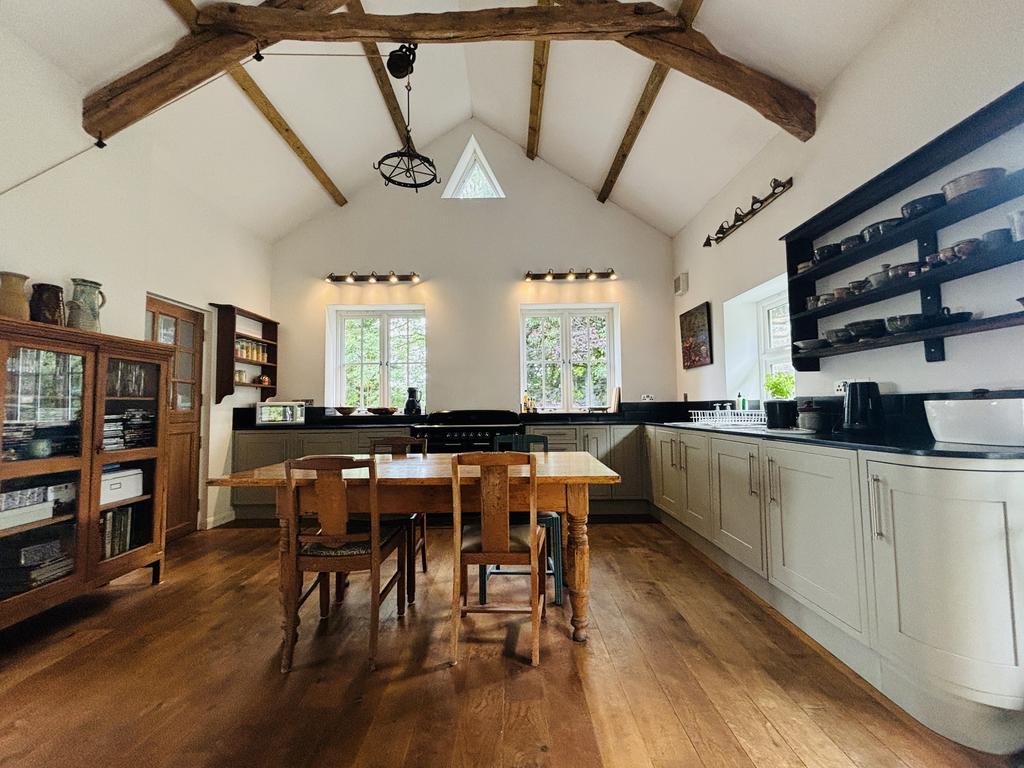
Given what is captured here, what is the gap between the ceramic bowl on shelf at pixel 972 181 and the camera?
67.2 inches

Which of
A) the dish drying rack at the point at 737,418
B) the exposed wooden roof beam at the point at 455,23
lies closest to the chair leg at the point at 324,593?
the dish drying rack at the point at 737,418

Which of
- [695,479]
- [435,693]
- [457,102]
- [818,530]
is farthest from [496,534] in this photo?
[457,102]

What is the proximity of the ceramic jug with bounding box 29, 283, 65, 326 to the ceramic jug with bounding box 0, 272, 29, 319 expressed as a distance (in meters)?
0.11

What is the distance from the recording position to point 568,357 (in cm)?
541

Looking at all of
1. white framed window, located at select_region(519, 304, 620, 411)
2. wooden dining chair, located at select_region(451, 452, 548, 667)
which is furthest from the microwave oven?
wooden dining chair, located at select_region(451, 452, 548, 667)

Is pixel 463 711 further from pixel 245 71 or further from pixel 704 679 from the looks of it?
pixel 245 71

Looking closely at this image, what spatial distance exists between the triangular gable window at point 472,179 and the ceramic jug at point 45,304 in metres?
3.69

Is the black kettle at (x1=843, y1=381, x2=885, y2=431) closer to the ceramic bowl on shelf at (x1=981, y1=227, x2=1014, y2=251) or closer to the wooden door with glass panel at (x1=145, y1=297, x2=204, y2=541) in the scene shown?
the ceramic bowl on shelf at (x1=981, y1=227, x2=1014, y2=251)

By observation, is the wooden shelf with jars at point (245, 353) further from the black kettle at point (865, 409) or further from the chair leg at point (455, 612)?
the black kettle at point (865, 409)

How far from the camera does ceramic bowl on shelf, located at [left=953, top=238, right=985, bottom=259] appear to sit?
175cm

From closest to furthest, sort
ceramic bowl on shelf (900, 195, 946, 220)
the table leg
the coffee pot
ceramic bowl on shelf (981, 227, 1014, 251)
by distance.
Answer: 1. ceramic bowl on shelf (981, 227, 1014, 251)
2. ceramic bowl on shelf (900, 195, 946, 220)
3. the table leg
4. the coffee pot

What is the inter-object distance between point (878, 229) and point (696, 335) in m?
2.44

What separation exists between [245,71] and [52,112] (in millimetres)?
1250

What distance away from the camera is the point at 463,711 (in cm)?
167
